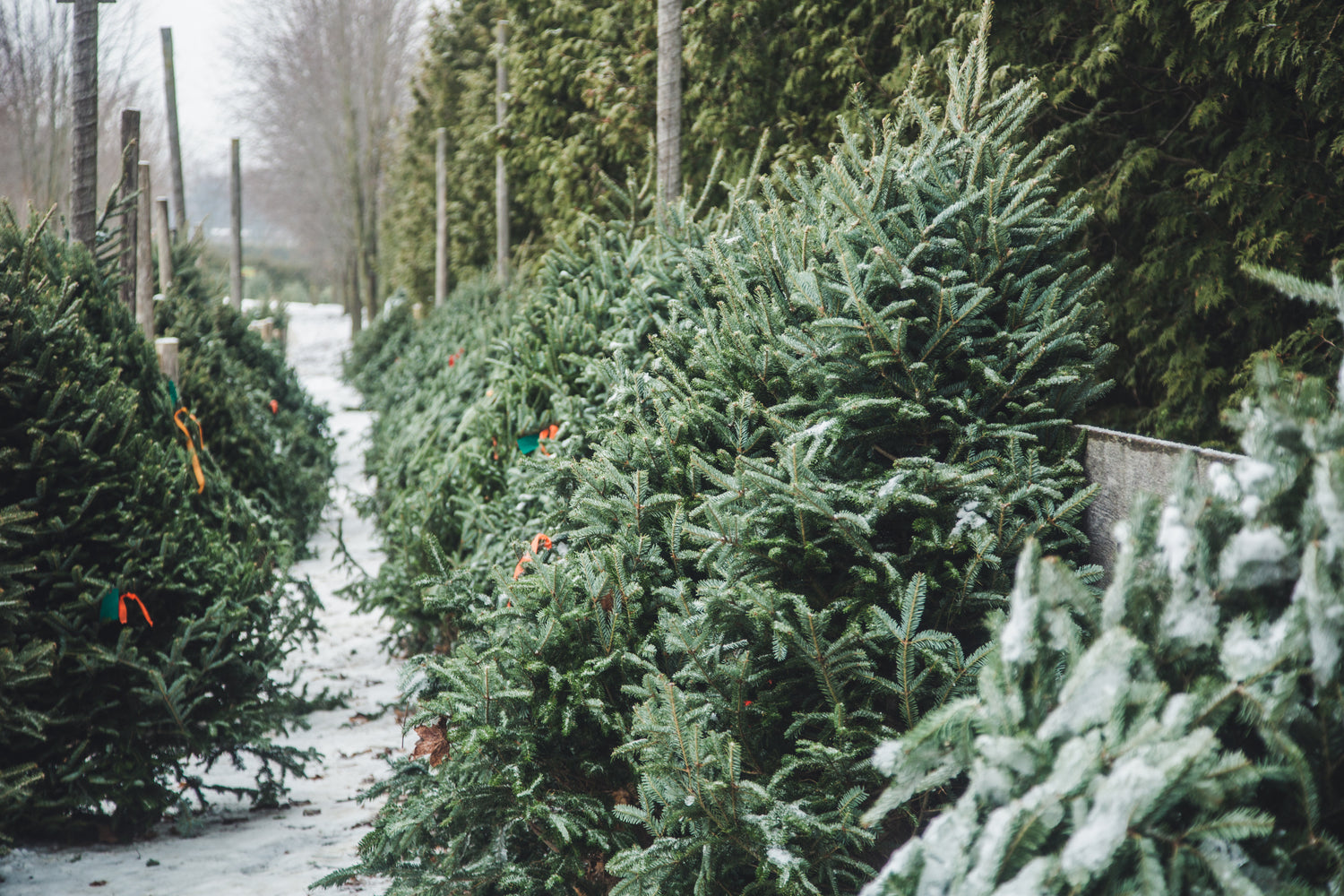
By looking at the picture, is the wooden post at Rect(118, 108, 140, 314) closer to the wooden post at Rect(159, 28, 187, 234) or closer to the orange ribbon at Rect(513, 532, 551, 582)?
the orange ribbon at Rect(513, 532, 551, 582)

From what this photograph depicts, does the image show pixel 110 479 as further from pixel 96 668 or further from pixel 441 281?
pixel 441 281

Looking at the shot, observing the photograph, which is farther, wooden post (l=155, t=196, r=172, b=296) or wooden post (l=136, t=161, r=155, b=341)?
wooden post (l=155, t=196, r=172, b=296)

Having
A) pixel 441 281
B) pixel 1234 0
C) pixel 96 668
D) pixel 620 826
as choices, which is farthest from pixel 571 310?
pixel 441 281

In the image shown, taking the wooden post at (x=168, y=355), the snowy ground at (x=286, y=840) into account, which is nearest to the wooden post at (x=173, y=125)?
the wooden post at (x=168, y=355)

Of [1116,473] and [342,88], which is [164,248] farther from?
[342,88]

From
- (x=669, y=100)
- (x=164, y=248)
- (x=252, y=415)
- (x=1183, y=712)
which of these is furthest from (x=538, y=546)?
(x=164, y=248)

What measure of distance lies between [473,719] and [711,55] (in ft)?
21.0

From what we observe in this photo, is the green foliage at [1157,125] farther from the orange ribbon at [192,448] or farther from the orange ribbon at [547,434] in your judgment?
the orange ribbon at [192,448]

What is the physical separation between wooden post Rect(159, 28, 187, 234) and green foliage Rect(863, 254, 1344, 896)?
11212mm

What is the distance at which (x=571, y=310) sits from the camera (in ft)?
17.4

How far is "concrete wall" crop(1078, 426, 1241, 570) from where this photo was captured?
245 centimetres

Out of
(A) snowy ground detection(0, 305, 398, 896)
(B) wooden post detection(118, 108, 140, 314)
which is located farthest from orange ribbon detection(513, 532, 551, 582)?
(B) wooden post detection(118, 108, 140, 314)

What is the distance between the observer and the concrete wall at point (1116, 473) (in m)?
2.45

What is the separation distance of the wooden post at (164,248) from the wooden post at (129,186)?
1.65 meters
